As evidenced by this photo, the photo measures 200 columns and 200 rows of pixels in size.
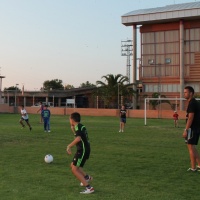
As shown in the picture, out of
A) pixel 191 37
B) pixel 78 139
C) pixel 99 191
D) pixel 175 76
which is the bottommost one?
pixel 99 191

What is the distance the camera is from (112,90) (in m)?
54.1

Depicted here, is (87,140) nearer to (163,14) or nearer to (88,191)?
(88,191)

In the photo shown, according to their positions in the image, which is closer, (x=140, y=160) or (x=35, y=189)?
(x=35, y=189)

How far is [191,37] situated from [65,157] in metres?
56.9

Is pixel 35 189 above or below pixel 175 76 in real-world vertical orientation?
below

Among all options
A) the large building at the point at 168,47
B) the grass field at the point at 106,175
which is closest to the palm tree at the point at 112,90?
the large building at the point at 168,47

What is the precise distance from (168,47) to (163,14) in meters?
6.55

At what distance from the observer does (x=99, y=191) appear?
23.4 ft

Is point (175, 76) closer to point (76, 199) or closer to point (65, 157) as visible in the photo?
point (65, 157)

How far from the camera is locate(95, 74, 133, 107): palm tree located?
54.1 meters

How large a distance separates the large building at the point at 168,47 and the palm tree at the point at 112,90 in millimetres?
10530

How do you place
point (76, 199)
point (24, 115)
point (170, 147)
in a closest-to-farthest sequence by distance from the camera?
point (76, 199)
point (170, 147)
point (24, 115)

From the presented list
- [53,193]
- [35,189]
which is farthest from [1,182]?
[53,193]

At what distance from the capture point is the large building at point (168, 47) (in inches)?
2473
